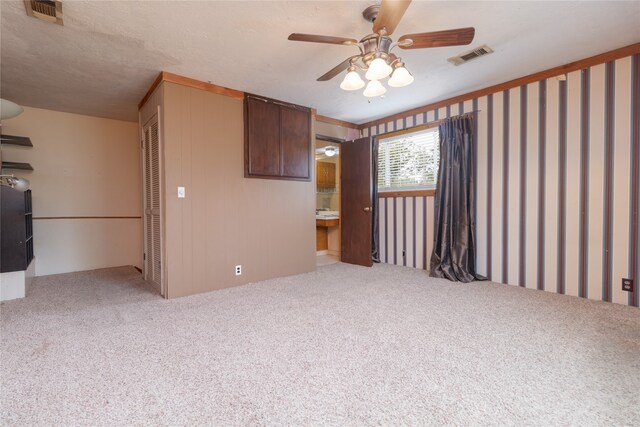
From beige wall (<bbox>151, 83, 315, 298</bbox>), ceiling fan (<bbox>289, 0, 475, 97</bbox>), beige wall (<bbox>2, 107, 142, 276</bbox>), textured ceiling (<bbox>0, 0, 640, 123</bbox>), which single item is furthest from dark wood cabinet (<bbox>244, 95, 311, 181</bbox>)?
beige wall (<bbox>2, 107, 142, 276</bbox>)

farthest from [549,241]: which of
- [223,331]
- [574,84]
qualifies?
[223,331]

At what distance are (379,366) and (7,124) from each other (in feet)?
17.6

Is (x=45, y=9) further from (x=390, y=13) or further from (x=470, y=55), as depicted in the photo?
(x=470, y=55)

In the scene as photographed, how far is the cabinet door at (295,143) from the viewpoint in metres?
3.95

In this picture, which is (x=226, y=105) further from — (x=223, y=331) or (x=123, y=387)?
(x=123, y=387)

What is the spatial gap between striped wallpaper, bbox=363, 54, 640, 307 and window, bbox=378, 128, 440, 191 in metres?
0.48

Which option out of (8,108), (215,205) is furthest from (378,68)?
(8,108)

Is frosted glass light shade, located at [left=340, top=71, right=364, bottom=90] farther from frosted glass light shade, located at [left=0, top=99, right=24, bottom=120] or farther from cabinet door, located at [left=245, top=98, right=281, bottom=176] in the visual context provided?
frosted glass light shade, located at [left=0, top=99, right=24, bottom=120]

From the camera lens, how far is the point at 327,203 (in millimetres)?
6520

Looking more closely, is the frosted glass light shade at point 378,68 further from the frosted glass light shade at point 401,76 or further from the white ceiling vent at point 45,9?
the white ceiling vent at point 45,9

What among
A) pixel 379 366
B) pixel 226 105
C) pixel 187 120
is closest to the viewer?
pixel 379 366

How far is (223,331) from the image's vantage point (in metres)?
2.24

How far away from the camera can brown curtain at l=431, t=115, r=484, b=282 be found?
3.72m

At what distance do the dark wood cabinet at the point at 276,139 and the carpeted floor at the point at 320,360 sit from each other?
5.48ft
